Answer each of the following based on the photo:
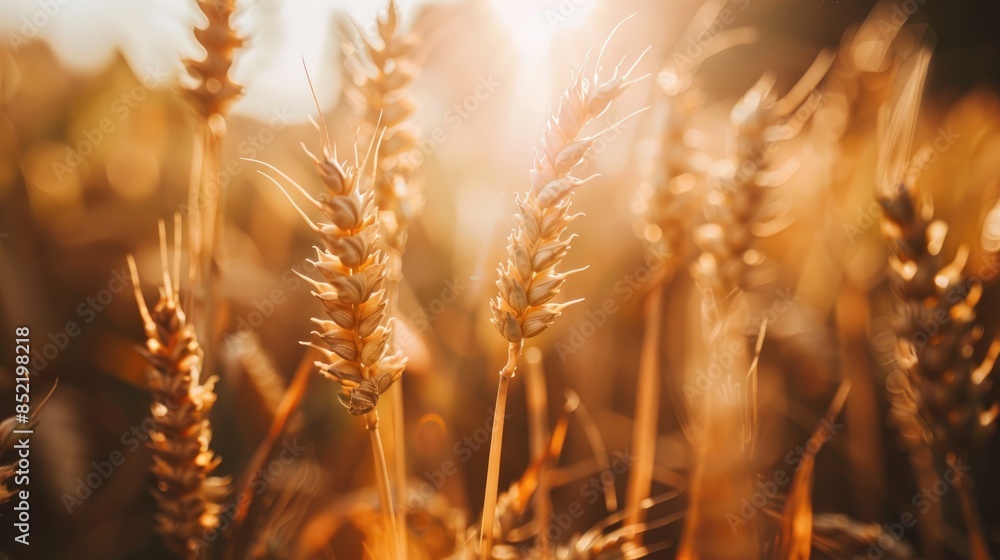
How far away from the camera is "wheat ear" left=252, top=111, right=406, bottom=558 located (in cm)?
68

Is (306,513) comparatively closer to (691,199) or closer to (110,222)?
(691,199)

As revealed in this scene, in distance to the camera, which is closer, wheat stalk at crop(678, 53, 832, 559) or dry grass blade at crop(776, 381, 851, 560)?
dry grass blade at crop(776, 381, 851, 560)

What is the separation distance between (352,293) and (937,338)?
1017 mm

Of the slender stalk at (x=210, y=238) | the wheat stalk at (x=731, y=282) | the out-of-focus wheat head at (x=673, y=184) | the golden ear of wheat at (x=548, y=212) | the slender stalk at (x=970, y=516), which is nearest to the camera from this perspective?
the golden ear of wheat at (x=548, y=212)

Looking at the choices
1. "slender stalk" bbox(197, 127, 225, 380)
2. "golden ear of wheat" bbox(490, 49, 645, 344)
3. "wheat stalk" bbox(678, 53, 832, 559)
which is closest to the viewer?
"golden ear of wheat" bbox(490, 49, 645, 344)

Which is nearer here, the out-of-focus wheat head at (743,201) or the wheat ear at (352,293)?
the wheat ear at (352,293)

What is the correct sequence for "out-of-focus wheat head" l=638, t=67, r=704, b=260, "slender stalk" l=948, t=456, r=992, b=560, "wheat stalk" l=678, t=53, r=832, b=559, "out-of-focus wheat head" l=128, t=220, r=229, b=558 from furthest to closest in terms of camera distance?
1. "out-of-focus wheat head" l=638, t=67, r=704, b=260
2. "wheat stalk" l=678, t=53, r=832, b=559
3. "slender stalk" l=948, t=456, r=992, b=560
4. "out-of-focus wheat head" l=128, t=220, r=229, b=558

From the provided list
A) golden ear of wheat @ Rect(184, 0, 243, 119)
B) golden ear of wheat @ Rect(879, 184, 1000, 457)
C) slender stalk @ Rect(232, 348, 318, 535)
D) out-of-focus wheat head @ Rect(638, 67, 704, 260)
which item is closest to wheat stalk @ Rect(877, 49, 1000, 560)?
golden ear of wheat @ Rect(879, 184, 1000, 457)

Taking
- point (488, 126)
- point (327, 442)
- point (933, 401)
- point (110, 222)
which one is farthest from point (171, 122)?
point (933, 401)

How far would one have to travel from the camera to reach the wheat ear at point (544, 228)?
2.23 ft

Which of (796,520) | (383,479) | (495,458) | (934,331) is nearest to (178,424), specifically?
(383,479)

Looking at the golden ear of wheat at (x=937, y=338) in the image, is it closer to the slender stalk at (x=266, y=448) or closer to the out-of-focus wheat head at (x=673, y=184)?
the out-of-focus wheat head at (x=673, y=184)

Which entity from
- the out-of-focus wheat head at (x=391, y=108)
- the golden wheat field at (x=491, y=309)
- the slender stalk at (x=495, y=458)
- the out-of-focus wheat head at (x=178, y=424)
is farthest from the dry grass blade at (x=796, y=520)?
the out-of-focus wheat head at (x=178, y=424)

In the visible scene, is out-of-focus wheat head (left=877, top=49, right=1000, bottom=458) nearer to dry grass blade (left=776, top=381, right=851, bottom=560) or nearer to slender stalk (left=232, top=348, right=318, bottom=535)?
dry grass blade (left=776, top=381, right=851, bottom=560)
